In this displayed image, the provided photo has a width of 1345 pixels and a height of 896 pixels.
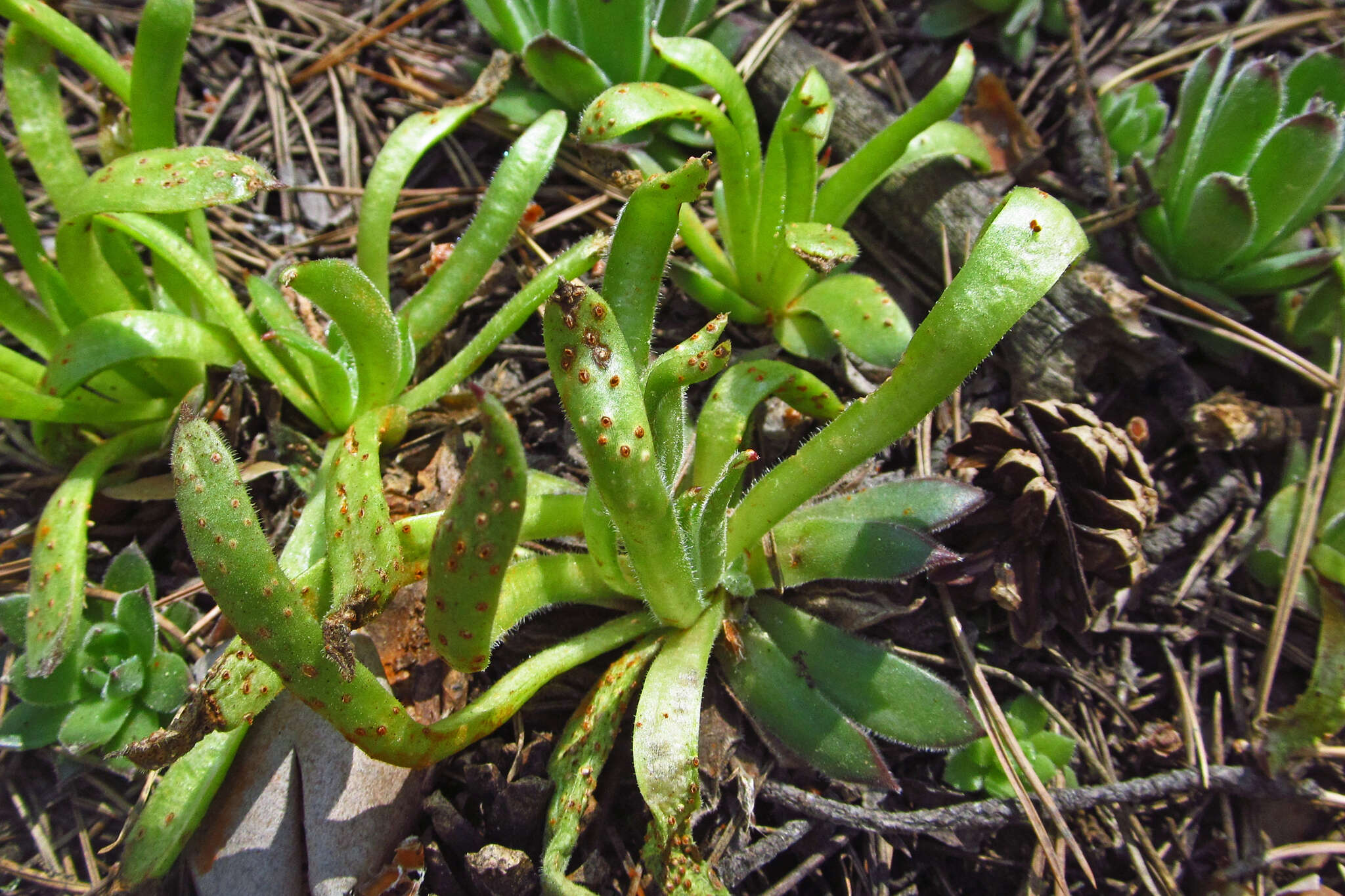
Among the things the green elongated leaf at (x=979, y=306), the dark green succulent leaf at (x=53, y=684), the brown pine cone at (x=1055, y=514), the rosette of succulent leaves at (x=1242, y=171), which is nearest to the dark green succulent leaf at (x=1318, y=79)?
the rosette of succulent leaves at (x=1242, y=171)

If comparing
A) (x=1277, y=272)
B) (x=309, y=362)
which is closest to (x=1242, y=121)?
(x=1277, y=272)

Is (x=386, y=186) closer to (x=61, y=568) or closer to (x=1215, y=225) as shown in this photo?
(x=61, y=568)

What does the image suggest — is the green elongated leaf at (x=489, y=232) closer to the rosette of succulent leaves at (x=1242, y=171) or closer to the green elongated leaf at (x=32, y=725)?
the green elongated leaf at (x=32, y=725)

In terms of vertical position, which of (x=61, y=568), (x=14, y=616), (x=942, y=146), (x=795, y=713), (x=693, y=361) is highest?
(x=942, y=146)

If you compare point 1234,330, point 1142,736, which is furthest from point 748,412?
point 1234,330

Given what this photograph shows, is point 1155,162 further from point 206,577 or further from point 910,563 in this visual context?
point 206,577
